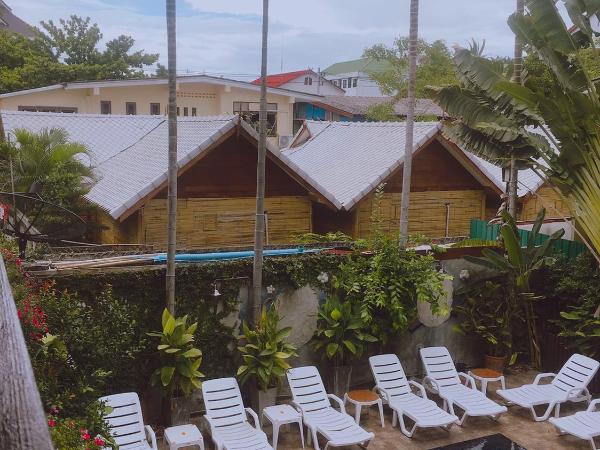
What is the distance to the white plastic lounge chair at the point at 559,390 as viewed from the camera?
9.61 metres

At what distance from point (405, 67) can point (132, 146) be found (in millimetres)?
14084

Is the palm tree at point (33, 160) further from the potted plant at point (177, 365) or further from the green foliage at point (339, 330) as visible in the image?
the green foliage at point (339, 330)

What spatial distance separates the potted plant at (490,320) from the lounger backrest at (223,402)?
14.1 feet

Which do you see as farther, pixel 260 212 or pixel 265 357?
pixel 260 212

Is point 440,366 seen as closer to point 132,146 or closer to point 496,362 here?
point 496,362

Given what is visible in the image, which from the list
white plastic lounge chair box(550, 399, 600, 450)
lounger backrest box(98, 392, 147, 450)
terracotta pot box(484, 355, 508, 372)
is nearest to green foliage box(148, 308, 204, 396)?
lounger backrest box(98, 392, 147, 450)

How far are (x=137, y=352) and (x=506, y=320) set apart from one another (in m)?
6.31

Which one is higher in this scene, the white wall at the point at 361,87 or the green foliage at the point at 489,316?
the white wall at the point at 361,87

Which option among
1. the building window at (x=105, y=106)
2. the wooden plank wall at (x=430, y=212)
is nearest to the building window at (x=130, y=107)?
the building window at (x=105, y=106)

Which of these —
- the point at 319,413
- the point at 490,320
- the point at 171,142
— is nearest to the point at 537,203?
the point at 490,320

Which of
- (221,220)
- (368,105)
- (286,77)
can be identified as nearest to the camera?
(221,220)

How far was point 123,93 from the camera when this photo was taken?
29.9 metres

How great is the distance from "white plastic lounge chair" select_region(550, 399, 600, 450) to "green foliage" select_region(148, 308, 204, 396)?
16.6ft

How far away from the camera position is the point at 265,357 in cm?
913
